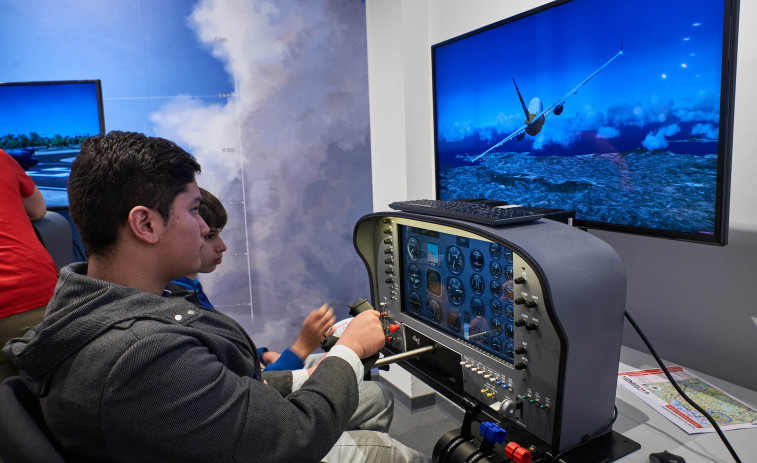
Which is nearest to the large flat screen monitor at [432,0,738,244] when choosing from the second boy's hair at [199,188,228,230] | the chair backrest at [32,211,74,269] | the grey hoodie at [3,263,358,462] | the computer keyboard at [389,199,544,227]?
the computer keyboard at [389,199,544,227]

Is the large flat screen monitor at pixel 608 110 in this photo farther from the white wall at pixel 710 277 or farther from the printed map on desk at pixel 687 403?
the printed map on desk at pixel 687 403

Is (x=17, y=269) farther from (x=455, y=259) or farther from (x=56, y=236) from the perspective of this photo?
(x=455, y=259)

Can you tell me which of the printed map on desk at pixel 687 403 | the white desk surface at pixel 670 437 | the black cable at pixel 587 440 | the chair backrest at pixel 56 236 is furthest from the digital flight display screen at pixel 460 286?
the chair backrest at pixel 56 236

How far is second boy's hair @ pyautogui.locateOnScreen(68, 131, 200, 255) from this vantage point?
998 mm

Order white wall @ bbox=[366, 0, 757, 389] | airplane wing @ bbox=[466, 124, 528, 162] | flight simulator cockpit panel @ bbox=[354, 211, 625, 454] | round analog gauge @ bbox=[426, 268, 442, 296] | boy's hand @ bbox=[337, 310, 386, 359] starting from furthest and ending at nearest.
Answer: airplane wing @ bbox=[466, 124, 528, 162] < round analog gauge @ bbox=[426, 268, 442, 296] < white wall @ bbox=[366, 0, 757, 389] < boy's hand @ bbox=[337, 310, 386, 359] < flight simulator cockpit panel @ bbox=[354, 211, 625, 454]

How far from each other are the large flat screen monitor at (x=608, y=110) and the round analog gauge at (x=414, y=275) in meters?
0.55

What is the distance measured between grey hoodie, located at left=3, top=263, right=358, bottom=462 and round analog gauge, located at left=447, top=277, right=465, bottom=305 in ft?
2.20

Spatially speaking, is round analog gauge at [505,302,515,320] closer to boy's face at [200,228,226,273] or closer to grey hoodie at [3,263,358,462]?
grey hoodie at [3,263,358,462]

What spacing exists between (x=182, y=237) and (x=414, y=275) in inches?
32.2

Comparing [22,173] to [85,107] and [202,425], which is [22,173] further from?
[202,425]

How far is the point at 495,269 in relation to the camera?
136cm

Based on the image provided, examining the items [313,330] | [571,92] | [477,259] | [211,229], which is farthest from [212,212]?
[571,92]

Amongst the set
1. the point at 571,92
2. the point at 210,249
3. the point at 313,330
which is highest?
the point at 571,92

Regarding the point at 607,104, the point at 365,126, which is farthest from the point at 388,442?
the point at 365,126
